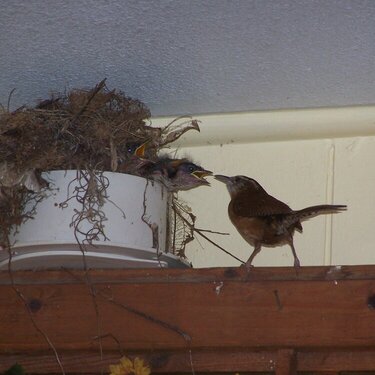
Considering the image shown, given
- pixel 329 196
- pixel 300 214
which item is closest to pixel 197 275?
pixel 300 214

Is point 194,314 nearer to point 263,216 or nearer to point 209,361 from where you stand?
point 209,361

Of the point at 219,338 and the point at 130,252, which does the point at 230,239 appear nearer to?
the point at 130,252

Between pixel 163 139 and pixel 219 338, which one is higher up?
pixel 163 139

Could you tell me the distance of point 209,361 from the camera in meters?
2.44

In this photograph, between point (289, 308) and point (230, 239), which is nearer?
point (289, 308)

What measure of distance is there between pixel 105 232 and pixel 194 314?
1.22 ft

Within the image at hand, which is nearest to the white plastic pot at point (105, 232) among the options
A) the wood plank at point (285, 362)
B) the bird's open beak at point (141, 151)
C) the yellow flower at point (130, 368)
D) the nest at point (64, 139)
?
the nest at point (64, 139)

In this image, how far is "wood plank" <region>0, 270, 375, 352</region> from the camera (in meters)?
2.34

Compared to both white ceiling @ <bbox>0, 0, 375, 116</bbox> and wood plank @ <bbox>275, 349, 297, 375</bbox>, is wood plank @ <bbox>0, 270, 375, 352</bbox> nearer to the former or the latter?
wood plank @ <bbox>275, 349, 297, 375</bbox>

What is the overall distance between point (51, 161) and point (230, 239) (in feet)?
2.31

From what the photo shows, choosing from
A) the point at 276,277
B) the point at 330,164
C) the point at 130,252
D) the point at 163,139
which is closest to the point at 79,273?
the point at 130,252

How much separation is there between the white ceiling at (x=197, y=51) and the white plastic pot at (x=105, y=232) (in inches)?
13.3

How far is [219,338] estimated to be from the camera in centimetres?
239

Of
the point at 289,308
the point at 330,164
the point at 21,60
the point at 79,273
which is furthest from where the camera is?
the point at 330,164
